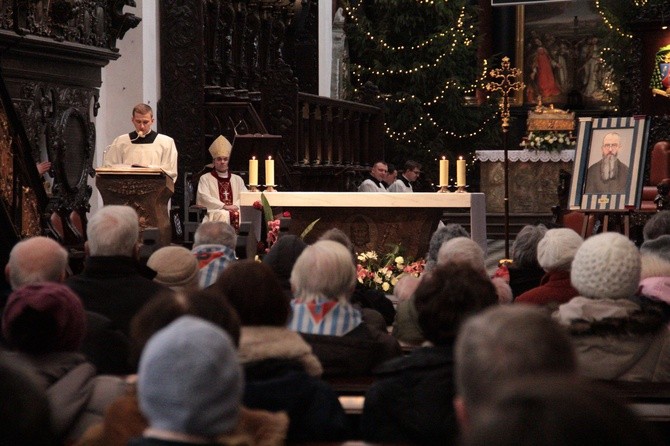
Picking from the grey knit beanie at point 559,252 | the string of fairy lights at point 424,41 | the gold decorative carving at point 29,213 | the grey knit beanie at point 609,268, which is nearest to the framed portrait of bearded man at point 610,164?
the gold decorative carving at point 29,213

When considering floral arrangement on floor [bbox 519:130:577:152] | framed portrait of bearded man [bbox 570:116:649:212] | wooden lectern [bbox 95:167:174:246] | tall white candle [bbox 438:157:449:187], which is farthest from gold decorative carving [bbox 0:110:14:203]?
floral arrangement on floor [bbox 519:130:577:152]

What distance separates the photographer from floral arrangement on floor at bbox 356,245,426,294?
32.1ft

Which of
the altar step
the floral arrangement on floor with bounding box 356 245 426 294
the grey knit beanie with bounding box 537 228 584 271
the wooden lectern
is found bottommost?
the altar step

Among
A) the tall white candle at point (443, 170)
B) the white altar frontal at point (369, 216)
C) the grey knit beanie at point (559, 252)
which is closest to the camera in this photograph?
the grey knit beanie at point (559, 252)

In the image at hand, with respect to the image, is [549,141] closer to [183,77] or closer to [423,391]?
[183,77]

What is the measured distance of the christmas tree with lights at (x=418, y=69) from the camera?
24.4 metres

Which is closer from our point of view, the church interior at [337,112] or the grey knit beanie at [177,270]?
the grey knit beanie at [177,270]

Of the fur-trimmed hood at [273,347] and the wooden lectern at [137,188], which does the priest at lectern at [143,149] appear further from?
the fur-trimmed hood at [273,347]

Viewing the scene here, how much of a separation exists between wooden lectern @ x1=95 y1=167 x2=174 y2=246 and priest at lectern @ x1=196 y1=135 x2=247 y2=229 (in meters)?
2.87

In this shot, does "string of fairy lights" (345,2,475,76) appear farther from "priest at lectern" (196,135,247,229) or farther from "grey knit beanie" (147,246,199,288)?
"grey knit beanie" (147,246,199,288)

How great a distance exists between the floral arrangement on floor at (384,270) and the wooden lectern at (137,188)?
6.12ft

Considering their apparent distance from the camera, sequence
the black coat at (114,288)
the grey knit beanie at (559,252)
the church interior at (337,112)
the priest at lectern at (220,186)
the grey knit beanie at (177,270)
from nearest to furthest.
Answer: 1. the black coat at (114,288)
2. the grey knit beanie at (559,252)
3. the grey knit beanie at (177,270)
4. the church interior at (337,112)
5. the priest at lectern at (220,186)

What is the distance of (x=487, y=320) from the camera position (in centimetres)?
218

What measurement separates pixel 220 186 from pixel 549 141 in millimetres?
9603
